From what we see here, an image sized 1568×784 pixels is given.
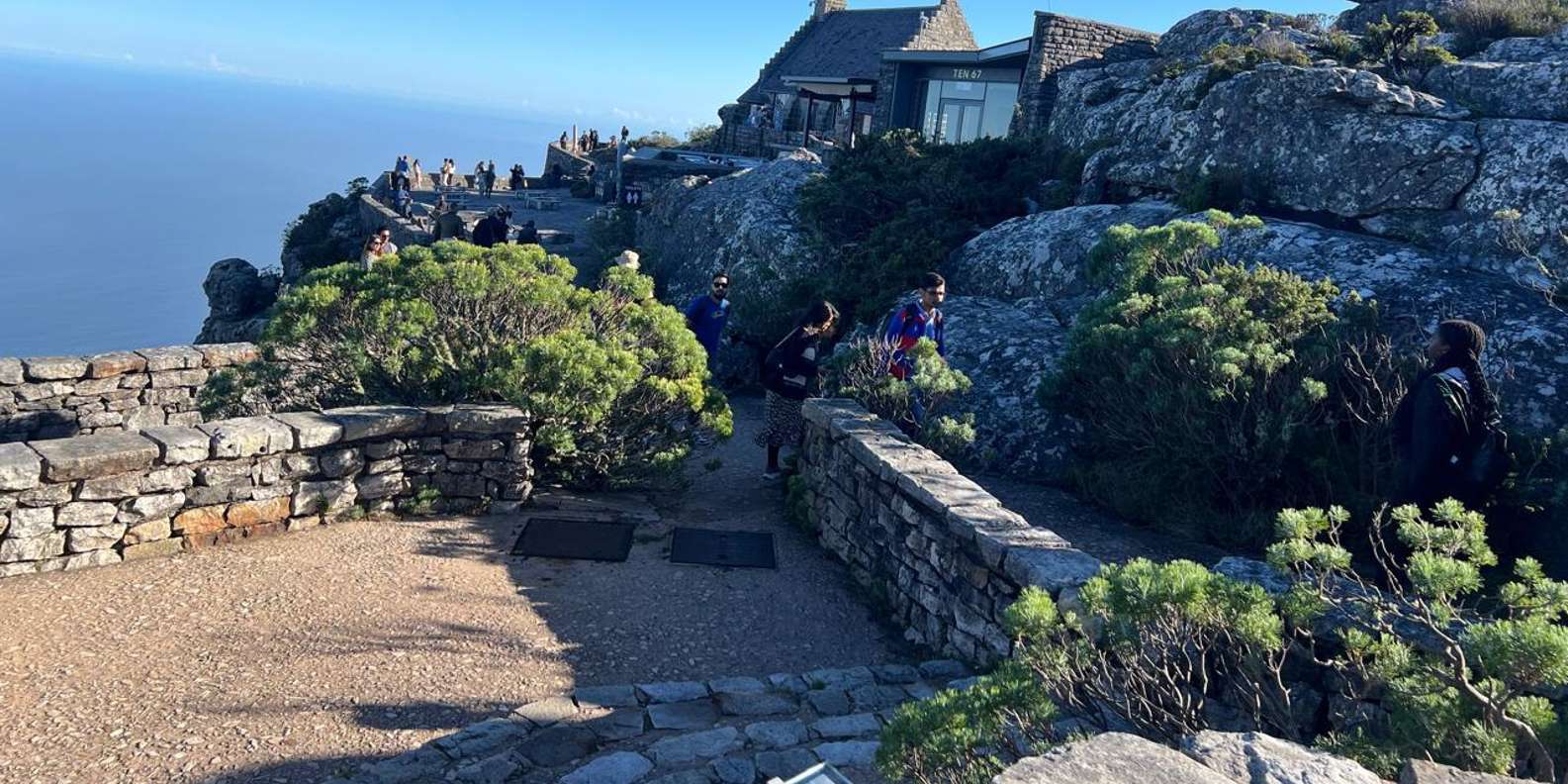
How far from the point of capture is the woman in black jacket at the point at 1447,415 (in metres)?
5.17

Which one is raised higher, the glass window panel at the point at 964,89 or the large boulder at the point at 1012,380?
the glass window panel at the point at 964,89

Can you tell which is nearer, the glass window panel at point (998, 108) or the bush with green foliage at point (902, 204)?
the bush with green foliage at point (902, 204)

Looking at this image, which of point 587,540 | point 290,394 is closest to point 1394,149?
point 587,540

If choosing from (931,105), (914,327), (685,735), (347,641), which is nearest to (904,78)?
(931,105)

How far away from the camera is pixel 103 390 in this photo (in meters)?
9.98

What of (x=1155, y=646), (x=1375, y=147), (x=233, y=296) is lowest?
(x=233, y=296)

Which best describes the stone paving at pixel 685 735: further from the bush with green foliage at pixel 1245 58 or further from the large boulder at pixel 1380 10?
the large boulder at pixel 1380 10

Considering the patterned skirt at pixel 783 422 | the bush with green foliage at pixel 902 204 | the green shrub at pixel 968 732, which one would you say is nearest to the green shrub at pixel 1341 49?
the bush with green foliage at pixel 902 204

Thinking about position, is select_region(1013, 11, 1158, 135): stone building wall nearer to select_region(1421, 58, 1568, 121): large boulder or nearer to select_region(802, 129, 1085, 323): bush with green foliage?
select_region(802, 129, 1085, 323): bush with green foliage

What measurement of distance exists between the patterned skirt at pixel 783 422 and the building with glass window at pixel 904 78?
28.0 ft

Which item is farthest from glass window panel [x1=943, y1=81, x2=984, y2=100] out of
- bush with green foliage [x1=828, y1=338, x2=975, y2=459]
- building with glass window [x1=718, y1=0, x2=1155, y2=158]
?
bush with green foliage [x1=828, y1=338, x2=975, y2=459]

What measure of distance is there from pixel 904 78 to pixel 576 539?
17.5m

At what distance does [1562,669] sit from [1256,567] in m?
2.15

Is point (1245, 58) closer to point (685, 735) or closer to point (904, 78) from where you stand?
point (685, 735)
